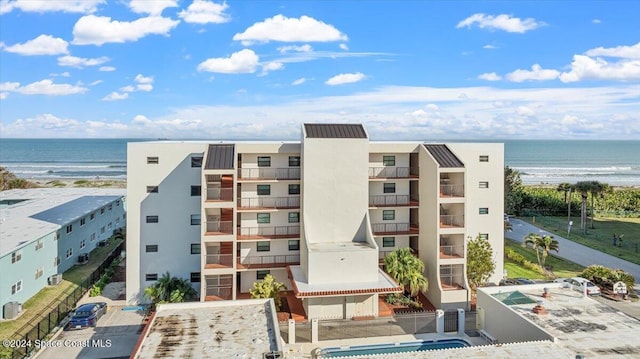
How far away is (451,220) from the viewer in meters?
29.0

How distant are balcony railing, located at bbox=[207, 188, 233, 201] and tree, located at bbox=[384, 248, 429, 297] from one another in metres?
10.4

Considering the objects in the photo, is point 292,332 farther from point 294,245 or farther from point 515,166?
point 515,166

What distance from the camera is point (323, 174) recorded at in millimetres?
27359

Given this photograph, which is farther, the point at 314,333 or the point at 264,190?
the point at 264,190

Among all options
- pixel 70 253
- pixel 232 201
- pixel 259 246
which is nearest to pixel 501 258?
pixel 259 246

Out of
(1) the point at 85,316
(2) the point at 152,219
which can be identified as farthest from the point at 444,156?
(1) the point at 85,316

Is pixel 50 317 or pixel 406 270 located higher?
pixel 406 270

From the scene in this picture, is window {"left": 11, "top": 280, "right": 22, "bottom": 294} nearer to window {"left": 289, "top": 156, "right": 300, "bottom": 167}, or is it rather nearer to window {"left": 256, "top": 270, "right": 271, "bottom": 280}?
window {"left": 256, "top": 270, "right": 271, "bottom": 280}

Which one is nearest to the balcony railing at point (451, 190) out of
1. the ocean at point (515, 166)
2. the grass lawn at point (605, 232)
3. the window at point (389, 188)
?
the window at point (389, 188)

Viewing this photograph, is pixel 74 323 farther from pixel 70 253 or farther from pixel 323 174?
pixel 323 174

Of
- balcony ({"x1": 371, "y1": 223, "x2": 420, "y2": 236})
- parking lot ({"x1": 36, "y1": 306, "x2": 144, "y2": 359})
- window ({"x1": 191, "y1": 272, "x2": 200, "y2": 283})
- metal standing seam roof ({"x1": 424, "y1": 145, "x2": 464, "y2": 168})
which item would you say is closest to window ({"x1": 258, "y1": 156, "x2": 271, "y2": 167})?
window ({"x1": 191, "y1": 272, "x2": 200, "y2": 283})

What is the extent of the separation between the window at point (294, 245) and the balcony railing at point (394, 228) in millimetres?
5252

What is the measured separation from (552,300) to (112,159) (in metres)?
158

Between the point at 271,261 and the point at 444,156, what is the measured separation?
43.0 ft
